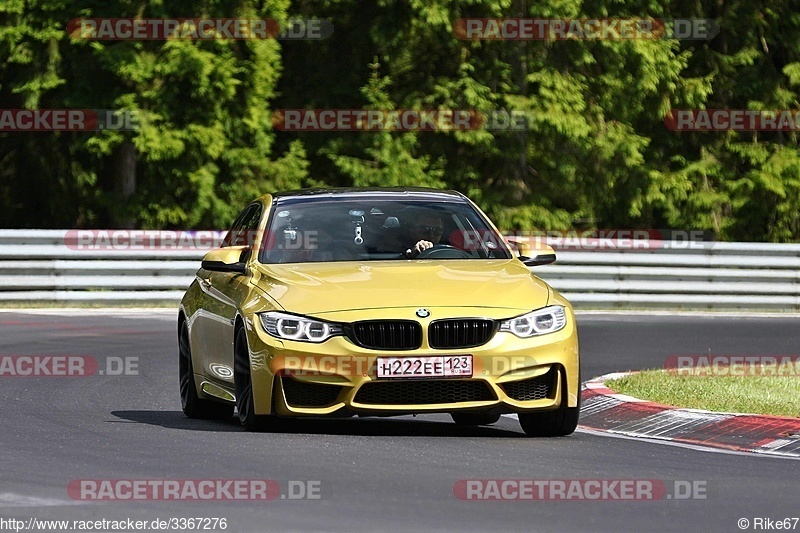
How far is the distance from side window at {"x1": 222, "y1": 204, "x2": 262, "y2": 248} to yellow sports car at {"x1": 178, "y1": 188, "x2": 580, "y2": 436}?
59 centimetres

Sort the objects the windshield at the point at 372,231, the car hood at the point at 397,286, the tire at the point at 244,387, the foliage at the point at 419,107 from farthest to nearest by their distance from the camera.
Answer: the foliage at the point at 419,107
the windshield at the point at 372,231
the tire at the point at 244,387
the car hood at the point at 397,286

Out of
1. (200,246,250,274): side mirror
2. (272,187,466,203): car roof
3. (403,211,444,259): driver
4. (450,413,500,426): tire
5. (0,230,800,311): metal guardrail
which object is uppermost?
(272,187,466,203): car roof

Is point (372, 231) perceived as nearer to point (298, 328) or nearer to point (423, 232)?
point (423, 232)

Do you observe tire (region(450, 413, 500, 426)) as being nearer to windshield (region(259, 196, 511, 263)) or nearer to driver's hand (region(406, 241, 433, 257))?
windshield (region(259, 196, 511, 263))

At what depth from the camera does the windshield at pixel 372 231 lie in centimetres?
1161

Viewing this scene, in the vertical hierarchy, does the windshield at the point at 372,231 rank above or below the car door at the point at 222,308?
above

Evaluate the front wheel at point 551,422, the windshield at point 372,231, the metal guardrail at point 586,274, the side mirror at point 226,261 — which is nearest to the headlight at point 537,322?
the front wheel at point 551,422

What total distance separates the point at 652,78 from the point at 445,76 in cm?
369

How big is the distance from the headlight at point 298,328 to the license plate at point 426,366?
328mm

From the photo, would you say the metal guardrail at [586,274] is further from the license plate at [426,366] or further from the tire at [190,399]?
the license plate at [426,366]

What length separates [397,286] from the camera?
10711 mm

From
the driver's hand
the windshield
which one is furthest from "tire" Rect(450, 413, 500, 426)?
the driver's hand

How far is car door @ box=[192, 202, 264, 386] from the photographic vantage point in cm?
1141

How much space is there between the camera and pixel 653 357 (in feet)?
59.1
